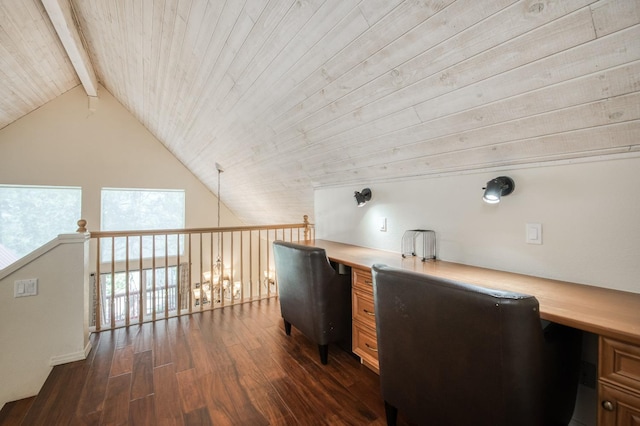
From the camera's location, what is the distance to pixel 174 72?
2.96 m

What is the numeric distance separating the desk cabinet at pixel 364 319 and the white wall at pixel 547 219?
2.24 feet

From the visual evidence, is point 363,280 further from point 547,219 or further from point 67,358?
point 67,358

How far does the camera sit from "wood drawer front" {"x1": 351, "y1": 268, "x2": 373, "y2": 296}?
1928mm

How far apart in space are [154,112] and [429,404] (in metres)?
5.24

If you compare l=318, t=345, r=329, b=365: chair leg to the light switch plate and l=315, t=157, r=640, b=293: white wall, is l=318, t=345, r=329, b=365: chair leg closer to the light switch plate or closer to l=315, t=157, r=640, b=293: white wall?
l=315, t=157, r=640, b=293: white wall

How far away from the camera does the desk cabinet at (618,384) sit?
0.90 m

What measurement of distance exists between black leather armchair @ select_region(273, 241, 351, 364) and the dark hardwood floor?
0.72 feet

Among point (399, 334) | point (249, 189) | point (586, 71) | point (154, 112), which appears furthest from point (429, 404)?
point (154, 112)

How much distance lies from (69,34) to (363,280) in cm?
403

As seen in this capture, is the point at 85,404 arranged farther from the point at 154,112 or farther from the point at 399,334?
the point at 154,112

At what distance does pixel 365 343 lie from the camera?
199 cm

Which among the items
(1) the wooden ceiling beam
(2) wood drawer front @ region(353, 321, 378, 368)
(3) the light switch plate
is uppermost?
(1) the wooden ceiling beam

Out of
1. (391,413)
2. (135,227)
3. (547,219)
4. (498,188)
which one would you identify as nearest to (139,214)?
(135,227)

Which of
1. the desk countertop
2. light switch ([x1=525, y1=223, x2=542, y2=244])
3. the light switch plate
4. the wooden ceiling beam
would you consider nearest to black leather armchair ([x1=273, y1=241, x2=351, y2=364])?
the desk countertop
